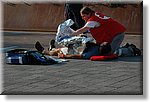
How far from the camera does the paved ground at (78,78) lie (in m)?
4.25

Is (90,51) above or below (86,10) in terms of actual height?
below

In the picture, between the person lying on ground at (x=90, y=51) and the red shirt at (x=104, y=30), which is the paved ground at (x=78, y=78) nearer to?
the person lying on ground at (x=90, y=51)

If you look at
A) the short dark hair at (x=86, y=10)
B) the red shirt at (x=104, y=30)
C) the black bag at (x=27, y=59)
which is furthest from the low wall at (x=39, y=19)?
the black bag at (x=27, y=59)

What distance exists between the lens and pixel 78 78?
4.79 meters

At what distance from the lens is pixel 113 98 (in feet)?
13.1

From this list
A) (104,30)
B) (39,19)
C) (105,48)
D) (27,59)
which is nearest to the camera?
(27,59)

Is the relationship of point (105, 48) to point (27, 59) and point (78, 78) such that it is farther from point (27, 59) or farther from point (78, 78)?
point (78, 78)

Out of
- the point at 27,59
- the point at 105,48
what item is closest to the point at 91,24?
the point at 105,48

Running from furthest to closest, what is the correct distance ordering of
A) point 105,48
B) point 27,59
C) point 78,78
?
point 105,48, point 27,59, point 78,78

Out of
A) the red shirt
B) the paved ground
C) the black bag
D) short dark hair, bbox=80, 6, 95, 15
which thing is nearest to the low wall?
the red shirt

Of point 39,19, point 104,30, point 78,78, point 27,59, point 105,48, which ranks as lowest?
point 78,78

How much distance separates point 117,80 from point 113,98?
28.6 inches

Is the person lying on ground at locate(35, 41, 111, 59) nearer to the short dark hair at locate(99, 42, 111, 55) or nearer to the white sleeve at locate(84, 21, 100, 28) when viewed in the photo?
the short dark hair at locate(99, 42, 111, 55)

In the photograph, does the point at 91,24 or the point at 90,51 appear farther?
the point at 90,51
